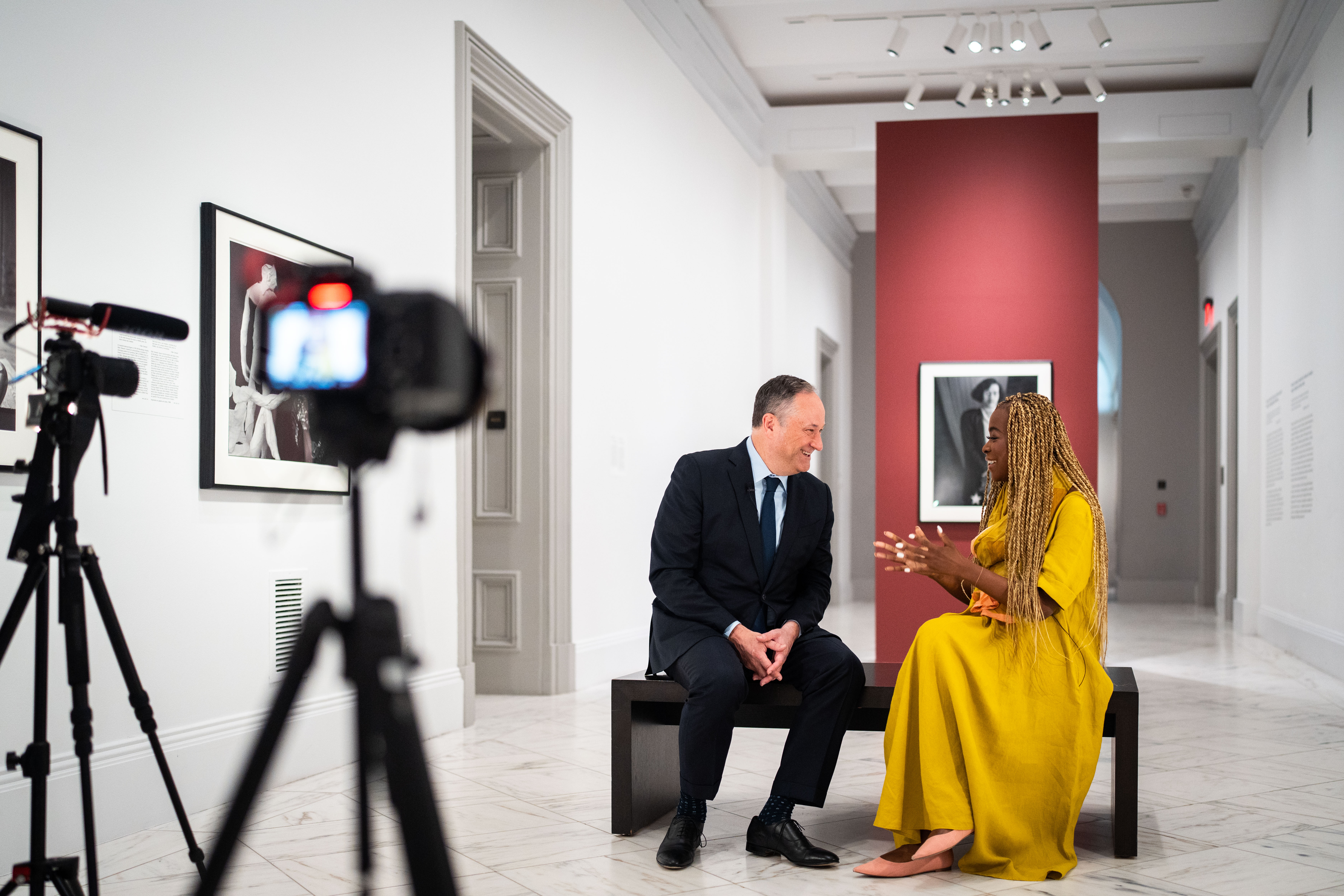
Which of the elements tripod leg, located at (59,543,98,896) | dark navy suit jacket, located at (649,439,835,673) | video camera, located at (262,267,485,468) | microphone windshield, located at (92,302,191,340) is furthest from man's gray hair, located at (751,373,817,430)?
video camera, located at (262,267,485,468)

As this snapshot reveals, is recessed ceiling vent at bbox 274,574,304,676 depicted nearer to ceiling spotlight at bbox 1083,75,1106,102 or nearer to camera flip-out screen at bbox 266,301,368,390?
camera flip-out screen at bbox 266,301,368,390

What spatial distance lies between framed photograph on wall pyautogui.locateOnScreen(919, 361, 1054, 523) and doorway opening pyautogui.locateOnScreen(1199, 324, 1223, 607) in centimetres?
674

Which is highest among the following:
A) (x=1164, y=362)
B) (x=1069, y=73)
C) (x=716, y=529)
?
(x=1069, y=73)

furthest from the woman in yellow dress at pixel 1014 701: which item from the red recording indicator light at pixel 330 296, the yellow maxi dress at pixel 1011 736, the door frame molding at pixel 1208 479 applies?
the door frame molding at pixel 1208 479

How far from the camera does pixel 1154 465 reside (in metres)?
14.4

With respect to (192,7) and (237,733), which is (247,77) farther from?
(237,733)

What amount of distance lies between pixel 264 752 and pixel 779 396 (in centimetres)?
240

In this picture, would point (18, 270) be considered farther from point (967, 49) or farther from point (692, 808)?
point (967, 49)

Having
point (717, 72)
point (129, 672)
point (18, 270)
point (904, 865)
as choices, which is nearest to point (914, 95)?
point (717, 72)

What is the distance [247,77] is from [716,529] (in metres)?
2.19

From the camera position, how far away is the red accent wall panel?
26.0 ft

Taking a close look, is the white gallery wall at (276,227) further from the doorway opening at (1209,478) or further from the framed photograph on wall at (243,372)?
the doorway opening at (1209,478)

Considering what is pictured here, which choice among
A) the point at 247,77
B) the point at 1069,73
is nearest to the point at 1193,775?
the point at 247,77

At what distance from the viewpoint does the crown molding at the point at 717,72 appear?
25.9ft
